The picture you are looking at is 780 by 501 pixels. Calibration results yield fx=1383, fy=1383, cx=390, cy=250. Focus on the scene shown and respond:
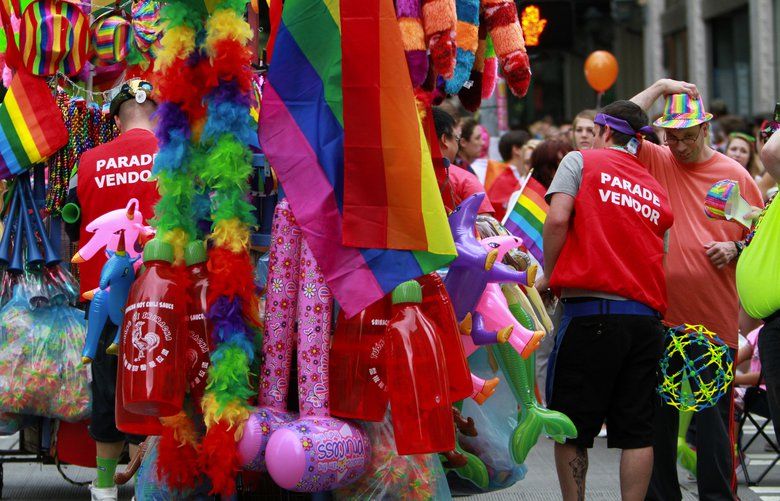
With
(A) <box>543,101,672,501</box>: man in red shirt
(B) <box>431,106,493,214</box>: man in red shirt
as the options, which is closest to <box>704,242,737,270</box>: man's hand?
(A) <box>543,101,672,501</box>: man in red shirt

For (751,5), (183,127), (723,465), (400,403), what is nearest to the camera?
(400,403)

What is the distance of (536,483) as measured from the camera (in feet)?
27.5

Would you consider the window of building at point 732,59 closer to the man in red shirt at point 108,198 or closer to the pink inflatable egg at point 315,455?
the man in red shirt at point 108,198

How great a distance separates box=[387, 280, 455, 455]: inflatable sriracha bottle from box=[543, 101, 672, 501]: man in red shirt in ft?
5.07

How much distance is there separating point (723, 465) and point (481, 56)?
2579mm

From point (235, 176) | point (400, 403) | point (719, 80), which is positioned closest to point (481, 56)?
point (235, 176)

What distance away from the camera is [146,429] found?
17.0 ft

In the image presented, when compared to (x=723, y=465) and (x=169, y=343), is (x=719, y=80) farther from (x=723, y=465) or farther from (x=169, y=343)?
(x=169, y=343)

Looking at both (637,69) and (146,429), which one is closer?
(146,429)

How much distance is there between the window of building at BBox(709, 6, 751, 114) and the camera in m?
27.9

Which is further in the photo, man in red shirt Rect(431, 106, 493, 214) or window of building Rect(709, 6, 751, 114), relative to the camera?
window of building Rect(709, 6, 751, 114)

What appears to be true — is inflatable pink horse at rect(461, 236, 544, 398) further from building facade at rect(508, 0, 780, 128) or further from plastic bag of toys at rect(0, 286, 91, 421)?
building facade at rect(508, 0, 780, 128)

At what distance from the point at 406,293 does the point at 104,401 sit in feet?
8.04

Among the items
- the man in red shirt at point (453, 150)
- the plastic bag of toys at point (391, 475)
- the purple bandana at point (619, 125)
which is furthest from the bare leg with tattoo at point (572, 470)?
the purple bandana at point (619, 125)
